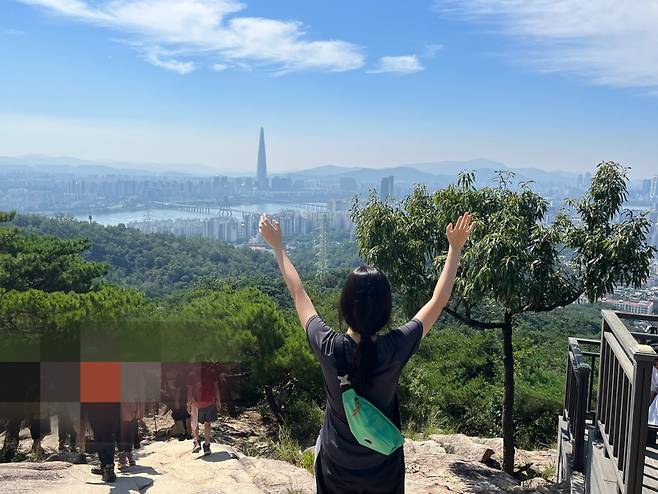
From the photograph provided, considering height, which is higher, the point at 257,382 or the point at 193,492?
the point at 193,492

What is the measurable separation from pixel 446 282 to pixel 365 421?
1.78 feet

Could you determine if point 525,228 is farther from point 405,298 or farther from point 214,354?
point 214,354

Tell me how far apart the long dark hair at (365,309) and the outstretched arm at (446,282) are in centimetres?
21

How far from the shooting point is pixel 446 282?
180cm

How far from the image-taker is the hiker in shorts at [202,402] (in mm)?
5035

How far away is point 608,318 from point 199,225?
125303 millimetres

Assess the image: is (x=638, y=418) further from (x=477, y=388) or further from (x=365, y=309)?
(x=477, y=388)

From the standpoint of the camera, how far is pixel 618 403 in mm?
2482

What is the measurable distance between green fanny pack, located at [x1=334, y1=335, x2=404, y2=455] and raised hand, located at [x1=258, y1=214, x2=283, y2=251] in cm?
56

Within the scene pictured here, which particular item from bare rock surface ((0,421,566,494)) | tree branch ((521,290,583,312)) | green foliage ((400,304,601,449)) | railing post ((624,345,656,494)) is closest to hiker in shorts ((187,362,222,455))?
bare rock surface ((0,421,566,494))

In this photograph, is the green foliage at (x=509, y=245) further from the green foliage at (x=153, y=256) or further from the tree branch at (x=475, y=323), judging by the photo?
the green foliage at (x=153, y=256)

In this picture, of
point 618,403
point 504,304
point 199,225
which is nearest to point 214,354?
point 504,304

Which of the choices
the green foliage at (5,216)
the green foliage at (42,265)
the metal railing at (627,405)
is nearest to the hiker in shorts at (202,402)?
the metal railing at (627,405)

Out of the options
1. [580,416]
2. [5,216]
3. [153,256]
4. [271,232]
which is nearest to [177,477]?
[580,416]
